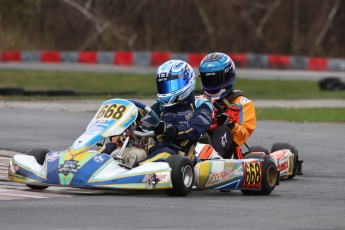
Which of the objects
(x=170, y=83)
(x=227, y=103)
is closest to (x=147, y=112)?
(x=170, y=83)

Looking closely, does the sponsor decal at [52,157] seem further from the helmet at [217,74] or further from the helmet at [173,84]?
the helmet at [217,74]

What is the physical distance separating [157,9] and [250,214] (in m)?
25.7

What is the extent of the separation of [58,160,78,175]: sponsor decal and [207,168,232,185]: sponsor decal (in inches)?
48.3

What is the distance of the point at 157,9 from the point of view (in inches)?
1278

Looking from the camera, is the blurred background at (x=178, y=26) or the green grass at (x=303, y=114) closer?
the green grass at (x=303, y=114)

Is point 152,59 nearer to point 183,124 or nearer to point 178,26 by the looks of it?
point 178,26

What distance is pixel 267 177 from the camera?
8766 millimetres

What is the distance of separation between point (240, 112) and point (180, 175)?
1.96 metres

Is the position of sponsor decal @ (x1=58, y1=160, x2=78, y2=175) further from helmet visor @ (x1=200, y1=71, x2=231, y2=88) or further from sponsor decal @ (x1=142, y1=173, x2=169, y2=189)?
helmet visor @ (x1=200, y1=71, x2=231, y2=88)

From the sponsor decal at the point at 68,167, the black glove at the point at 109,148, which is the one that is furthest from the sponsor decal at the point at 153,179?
the black glove at the point at 109,148

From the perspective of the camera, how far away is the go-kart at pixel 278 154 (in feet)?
30.8

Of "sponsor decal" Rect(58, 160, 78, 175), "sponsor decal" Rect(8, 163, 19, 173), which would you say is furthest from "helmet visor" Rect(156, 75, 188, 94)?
"sponsor decal" Rect(8, 163, 19, 173)

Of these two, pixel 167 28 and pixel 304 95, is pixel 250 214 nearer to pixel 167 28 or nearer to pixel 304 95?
pixel 304 95

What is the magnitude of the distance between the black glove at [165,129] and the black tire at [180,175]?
1.15 ft
